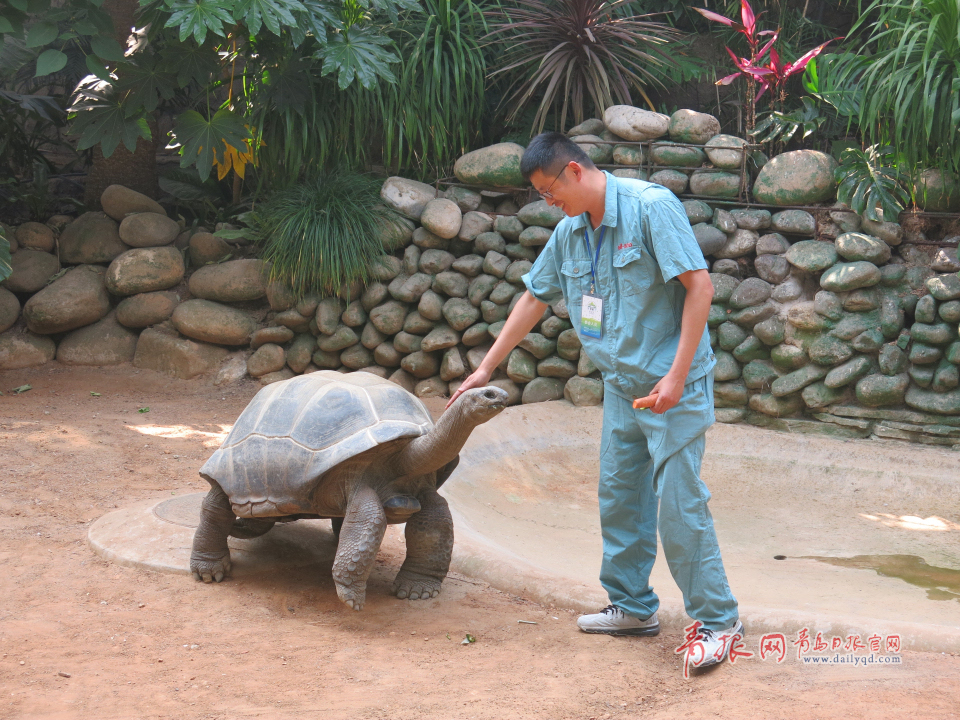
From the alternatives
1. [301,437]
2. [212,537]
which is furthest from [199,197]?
[301,437]

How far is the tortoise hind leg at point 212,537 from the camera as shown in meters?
3.17

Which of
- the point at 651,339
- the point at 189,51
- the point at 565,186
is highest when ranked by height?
the point at 189,51

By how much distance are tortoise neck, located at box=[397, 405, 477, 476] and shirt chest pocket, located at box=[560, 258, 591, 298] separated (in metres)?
0.55

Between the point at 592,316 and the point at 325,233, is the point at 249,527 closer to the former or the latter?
the point at 592,316

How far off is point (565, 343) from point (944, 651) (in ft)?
12.0

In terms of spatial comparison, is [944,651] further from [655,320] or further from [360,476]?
[360,476]

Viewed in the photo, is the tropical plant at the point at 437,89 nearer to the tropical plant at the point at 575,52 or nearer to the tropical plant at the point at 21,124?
the tropical plant at the point at 575,52

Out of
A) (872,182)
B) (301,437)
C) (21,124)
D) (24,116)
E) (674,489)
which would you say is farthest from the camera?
(21,124)

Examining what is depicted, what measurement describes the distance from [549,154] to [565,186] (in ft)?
0.37

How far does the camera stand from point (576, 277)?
2760 millimetres

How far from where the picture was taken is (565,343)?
233 inches

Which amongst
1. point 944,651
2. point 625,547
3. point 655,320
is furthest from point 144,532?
point 944,651

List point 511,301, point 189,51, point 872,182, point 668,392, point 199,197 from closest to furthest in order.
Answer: point 668,392
point 872,182
point 189,51
point 511,301
point 199,197

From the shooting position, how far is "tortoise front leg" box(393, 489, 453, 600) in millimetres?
3211
